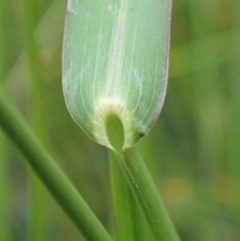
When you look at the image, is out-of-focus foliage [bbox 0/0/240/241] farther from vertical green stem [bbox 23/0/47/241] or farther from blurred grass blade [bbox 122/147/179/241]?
blurred grass blade [bbox 122/147/179/241]

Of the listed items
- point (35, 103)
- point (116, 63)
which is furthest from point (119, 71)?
point (35, 103)

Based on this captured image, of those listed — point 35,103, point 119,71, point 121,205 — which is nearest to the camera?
point 119,71

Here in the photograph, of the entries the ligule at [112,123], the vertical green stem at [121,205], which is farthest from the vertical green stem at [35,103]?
the ligule at [112,123]

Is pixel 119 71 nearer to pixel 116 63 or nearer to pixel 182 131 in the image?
pixel 116 63

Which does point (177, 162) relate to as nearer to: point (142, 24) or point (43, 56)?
point (43, 56)

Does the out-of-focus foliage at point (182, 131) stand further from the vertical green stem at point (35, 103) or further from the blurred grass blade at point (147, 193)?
the blurred grass blade at point (147, 193)

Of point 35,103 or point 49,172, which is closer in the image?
point 49,172
